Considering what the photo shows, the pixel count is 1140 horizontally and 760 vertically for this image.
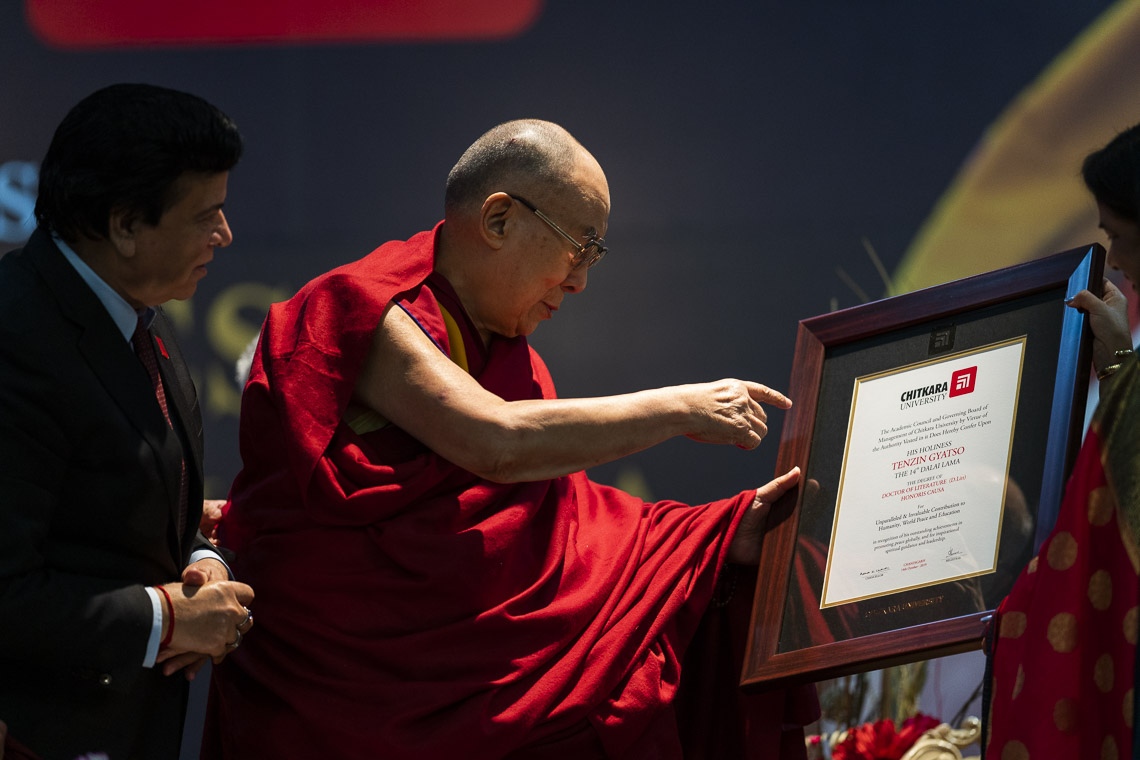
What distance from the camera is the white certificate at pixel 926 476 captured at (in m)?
2.32

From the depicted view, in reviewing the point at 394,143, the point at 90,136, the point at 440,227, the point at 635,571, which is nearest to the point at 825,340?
the point at 635,571

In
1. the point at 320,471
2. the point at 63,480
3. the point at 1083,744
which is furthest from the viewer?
the point at 320,471

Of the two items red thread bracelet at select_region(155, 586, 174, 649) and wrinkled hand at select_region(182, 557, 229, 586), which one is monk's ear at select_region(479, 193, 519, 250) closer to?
wrinkled hand at select_region(182, 557, 229, 586)

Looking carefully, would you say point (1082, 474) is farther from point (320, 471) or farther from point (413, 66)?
point (413, 66)

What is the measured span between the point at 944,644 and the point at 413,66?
2570 millimetres

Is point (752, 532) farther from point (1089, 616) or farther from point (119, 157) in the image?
point (119, 157)

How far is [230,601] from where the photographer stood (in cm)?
214

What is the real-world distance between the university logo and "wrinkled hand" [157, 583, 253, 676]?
1273 millimetres

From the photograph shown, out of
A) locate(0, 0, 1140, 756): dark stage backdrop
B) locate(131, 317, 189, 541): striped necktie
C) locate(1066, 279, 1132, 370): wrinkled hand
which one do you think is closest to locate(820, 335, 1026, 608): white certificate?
locate(1066, 279, 1132, 370): wrinkled hand

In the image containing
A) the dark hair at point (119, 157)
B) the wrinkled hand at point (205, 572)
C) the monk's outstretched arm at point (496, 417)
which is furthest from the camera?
the monk's outstretched arm at point (496, 417)

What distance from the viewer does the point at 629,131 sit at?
405 cm

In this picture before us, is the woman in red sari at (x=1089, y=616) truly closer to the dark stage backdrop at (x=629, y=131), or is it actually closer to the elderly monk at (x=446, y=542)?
the elderly monk at (x=446, y=542)

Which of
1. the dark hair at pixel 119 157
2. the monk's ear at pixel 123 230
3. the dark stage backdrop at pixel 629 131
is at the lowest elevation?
the monk's ear at pixel 123 230

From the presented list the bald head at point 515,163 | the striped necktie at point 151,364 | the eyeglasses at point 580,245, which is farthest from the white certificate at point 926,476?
the striped necktie at point 151,364
